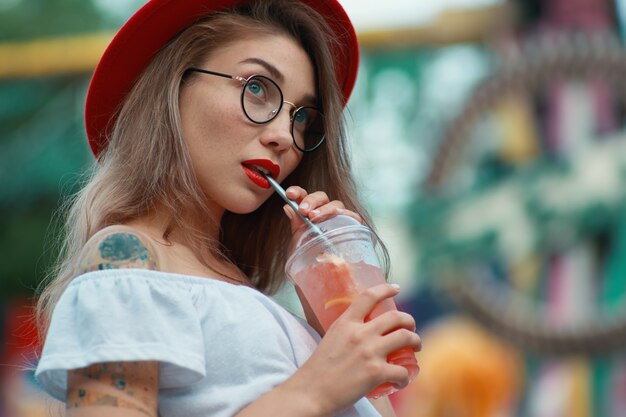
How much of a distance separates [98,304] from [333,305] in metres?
0.31

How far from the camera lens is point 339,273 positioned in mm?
1233

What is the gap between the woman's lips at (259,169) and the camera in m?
1.37

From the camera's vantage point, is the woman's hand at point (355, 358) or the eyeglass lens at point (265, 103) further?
the eyeglass lens at point (265, 103)

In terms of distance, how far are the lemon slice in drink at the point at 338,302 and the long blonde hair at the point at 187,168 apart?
0.77ft

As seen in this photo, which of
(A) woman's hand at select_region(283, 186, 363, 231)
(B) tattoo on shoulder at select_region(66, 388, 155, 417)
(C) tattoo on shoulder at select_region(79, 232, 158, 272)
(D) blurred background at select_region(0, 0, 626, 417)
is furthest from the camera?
(D) blurred background at select_region(0, 0, 626, 417)

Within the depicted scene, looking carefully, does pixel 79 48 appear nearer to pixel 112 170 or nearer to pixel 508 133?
pixel 508 133

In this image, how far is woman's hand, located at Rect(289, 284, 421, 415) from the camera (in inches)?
43.8

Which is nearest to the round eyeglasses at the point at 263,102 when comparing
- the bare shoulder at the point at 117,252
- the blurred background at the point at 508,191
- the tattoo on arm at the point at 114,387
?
the bare shoulder at the point at 117,252

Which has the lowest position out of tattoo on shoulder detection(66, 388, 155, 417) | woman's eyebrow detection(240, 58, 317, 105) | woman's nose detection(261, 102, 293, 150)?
tattoo on shoulder detection(66, 388, 155, 417)

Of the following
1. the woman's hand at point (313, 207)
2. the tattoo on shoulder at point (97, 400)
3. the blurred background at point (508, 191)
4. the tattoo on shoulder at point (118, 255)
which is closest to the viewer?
the tattoo on shoulder at point (97, 400)

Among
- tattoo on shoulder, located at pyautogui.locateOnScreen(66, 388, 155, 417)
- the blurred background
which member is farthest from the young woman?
the blurred background

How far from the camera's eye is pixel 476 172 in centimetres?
580

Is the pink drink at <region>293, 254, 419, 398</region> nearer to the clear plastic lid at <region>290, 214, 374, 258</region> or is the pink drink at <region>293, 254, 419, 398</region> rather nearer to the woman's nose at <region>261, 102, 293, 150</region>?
the clear plastic lid at <region>290, 214, 374, 258</region>

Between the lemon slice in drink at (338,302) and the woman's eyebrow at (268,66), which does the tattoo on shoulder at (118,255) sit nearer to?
the lemon slice in drink at (338,302)
